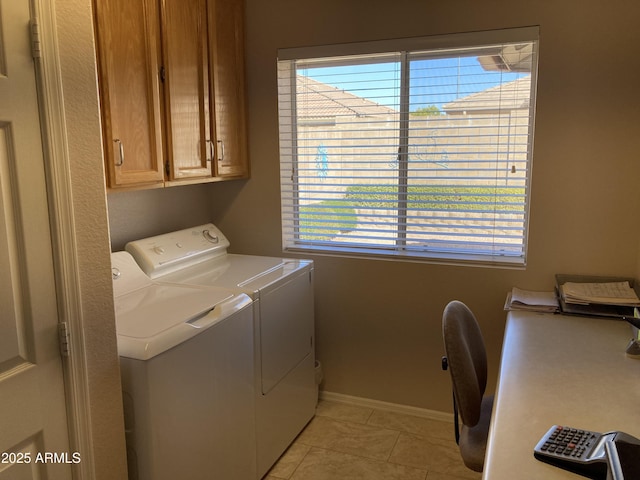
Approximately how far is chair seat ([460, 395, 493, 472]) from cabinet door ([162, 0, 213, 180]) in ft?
5.45

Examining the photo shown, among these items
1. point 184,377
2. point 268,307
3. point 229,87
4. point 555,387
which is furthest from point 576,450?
point 229,87

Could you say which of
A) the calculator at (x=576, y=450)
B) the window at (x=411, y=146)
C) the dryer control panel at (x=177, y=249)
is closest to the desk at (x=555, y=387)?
the calculator at (x=576, y=450)

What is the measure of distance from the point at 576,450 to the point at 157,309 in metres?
1.49

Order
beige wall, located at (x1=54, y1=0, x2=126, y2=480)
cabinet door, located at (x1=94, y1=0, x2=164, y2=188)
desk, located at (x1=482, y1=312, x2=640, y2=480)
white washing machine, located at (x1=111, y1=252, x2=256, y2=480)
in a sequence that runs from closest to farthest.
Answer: desk, located at (x1=482, y1=312, x2=640, y2=480) → beige wall, located at (x1=54, y1=0, x2=126, y2=480) → white washing machine, located at (x1=111, y1=252, x2=256, y2=480) → cabinet door, located at (x1=94, y1=0, x2=164, y2=188)

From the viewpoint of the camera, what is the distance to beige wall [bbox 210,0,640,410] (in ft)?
7.91

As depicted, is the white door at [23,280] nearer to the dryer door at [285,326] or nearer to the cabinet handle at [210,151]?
the dryer door at [285,326]

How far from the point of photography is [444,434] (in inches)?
112

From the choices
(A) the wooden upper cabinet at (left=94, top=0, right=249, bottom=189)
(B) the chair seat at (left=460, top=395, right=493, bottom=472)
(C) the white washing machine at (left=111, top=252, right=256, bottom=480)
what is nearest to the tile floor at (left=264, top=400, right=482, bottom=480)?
(C) the white washing machine at (left=111, top=252, right=256, bottom=480)

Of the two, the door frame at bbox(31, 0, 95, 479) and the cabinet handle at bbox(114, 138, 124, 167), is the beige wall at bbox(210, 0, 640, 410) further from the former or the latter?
the door frame at bbox(31, 0, 95, 479)

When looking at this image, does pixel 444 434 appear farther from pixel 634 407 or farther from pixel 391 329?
pixel 634 407

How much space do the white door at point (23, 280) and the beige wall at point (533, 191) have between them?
6.02ft

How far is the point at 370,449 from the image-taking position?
2.72 meters

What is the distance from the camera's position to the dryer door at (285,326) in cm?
241

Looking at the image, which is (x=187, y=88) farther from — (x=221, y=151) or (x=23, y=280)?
(x=23, y=280)
